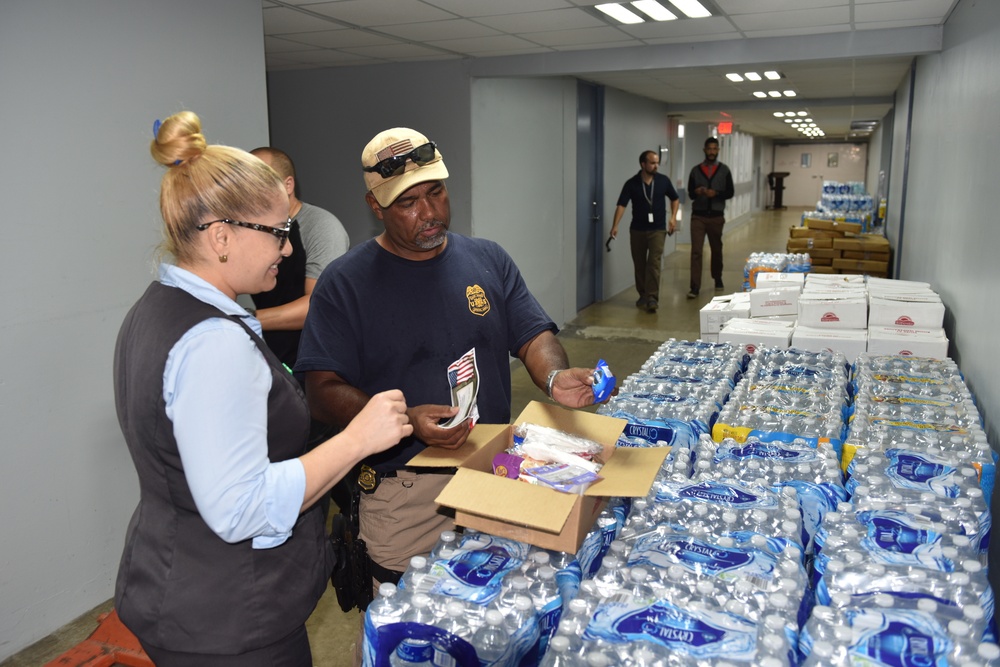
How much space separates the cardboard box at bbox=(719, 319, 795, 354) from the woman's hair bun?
279 cm

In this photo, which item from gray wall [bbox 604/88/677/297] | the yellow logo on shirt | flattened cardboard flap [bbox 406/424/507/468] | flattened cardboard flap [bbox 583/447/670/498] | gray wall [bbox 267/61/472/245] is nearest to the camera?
flattened cardboard flap [bbox 583/447/670/498]

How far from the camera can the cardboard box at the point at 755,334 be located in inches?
148

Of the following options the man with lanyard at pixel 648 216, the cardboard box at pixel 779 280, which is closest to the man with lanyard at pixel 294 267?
the cardboard box at pixel 779 280

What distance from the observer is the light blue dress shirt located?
1245 mm

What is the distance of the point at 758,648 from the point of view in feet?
3.99

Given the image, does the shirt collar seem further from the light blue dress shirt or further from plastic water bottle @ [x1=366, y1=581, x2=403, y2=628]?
plastic water bottle @ [x1=366, y1=581, x2=403, y2=628]

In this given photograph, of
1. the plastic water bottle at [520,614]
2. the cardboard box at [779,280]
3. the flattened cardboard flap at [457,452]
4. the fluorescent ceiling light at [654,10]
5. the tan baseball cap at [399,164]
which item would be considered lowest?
the plastic water bottle at [520,614]

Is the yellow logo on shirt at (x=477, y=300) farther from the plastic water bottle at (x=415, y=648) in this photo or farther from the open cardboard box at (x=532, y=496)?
the plastic water bottle at (x=415, y=648)

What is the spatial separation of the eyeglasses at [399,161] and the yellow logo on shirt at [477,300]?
38 centimetres

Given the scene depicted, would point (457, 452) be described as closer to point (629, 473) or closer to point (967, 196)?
point (629, 473)

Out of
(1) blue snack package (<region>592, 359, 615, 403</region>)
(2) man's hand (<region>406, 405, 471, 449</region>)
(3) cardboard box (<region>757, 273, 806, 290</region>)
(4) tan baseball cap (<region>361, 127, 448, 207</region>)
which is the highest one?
(4) tan baseball cap (<region>361, 127, 448, 207</region>)

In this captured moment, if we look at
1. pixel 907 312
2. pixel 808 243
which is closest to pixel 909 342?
pixel 907 312

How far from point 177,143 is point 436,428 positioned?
0.78 metres

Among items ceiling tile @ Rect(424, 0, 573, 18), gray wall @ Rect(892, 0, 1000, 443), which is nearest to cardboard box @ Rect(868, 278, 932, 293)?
gray wall @ Rect(892, 0, 1000, 443)
